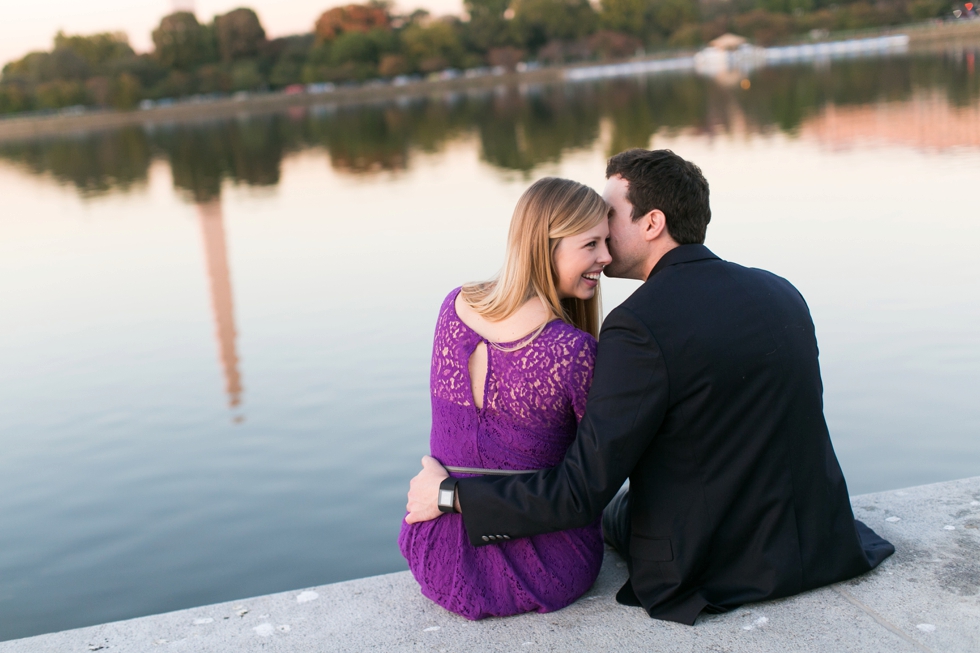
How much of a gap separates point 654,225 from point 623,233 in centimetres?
9

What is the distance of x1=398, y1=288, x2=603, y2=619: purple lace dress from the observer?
2352 mm

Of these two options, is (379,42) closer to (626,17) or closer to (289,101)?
(289,101)

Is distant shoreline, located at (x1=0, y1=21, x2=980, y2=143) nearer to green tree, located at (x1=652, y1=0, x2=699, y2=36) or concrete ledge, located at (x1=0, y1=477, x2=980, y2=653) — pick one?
green tree, located at (x1=652, y1=0, x2=699, y2=36)

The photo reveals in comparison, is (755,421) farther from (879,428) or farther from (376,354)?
(376,354)

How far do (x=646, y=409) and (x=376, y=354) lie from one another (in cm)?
495

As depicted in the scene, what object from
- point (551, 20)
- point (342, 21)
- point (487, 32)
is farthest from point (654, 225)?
point (342, 21)

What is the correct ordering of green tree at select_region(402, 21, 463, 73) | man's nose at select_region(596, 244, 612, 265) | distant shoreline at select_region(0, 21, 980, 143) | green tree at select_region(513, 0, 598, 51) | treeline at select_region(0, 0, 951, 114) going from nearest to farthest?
man's nose at select_region(596, 244, 612, 265), distant shoreline at select_region(0, 21, 980, 143), treeline at select_region(0, 0, 951, 114), green tree at select_region(402, 21, 463, 73), green tree at select_region(513, 0, 598, 51)

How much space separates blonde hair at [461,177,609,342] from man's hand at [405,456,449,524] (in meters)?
0.38

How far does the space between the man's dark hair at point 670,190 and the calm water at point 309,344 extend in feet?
7.84

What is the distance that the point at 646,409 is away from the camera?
2.16 m

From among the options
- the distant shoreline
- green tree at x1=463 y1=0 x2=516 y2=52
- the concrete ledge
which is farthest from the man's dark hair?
green tree at x1=463 y1=0 x2=516 y2=52

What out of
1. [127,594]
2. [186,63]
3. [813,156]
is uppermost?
[186,63]

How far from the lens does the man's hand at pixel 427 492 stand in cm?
240

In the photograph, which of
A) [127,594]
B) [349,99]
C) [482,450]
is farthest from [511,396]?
[349,99]
